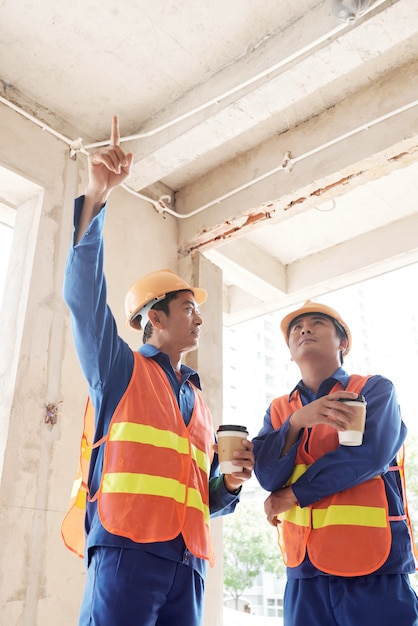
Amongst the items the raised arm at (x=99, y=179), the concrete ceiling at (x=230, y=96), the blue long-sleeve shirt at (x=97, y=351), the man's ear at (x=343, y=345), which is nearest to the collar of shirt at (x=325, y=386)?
the man's ear at (x=343, y=345)

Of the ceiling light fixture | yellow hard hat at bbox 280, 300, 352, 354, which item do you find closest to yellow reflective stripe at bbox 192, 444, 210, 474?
yellow hard hat at bbox 280, 300, 352, 354

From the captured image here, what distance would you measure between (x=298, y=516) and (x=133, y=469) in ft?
2.21

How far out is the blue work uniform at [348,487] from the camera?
1794mm

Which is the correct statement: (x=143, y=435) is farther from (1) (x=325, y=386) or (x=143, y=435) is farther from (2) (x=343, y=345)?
(2) (x=343, y=345)

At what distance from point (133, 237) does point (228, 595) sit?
16.8 m

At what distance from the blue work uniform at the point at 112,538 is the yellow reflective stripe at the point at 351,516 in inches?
14.3

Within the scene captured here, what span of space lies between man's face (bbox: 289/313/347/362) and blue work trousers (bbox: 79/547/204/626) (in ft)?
3.47

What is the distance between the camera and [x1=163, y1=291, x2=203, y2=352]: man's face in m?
2.38

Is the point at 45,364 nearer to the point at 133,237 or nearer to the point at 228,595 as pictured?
the point at 133,237

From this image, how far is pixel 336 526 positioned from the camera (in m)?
1.95

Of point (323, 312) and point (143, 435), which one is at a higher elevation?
point (323, 312)

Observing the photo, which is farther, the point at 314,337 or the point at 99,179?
the point at 314,337

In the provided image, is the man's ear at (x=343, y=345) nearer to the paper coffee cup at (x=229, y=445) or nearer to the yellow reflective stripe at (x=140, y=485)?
the paper coffee cup at (x=229, y=445)

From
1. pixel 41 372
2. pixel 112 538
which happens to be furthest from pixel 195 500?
pixel 41 372
